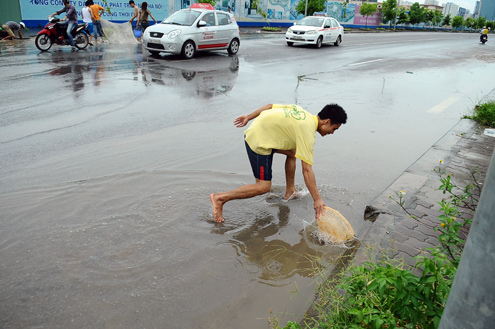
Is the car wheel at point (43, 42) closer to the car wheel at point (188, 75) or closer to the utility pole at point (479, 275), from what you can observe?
Result: the car wheel at point (188, 75)

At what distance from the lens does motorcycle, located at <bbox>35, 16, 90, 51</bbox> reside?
14.1 m

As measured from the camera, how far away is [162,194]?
4750 mm

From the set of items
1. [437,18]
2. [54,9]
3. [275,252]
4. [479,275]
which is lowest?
[275,252]

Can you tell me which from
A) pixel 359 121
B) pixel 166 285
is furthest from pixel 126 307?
pixel 359 121

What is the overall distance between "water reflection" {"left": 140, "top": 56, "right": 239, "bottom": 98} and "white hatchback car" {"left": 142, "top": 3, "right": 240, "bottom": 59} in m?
0.55

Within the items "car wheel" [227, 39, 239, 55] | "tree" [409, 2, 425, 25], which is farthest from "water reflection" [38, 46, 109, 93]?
"tree" [409, 2, 425, 25]

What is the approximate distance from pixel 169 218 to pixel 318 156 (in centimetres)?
286

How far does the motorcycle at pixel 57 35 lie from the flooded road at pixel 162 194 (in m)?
3.87

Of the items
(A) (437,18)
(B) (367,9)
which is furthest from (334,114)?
(A) (437,18)

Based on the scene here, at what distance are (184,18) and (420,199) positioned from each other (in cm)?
1269

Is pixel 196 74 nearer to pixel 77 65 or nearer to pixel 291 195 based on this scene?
pixel 77 65

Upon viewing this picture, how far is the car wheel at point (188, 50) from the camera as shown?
1442 centimetres

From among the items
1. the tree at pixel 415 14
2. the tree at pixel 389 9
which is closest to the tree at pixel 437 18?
the tree at pixel 415 14

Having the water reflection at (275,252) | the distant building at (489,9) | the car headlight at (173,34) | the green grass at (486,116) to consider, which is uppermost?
the distant building at (489,9)
